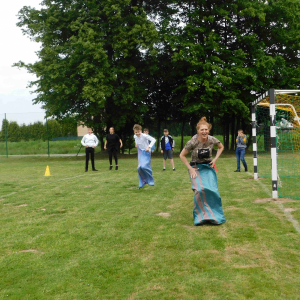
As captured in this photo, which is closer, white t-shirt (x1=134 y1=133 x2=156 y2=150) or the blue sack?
the blue sack

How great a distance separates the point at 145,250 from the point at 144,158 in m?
5.85

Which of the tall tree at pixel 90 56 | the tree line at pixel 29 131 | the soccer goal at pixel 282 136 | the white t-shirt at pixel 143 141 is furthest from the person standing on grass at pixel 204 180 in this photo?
the tree line at pixel 29 131

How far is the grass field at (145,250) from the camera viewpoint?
383cm

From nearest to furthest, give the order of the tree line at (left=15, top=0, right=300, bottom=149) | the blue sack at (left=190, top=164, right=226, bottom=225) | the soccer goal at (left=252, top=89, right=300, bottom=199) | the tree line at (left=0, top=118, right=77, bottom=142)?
the blue sack at (left=190, top=164, right=226, bottom=225), the soccer goal at (left=252, top=89, right=300, bottom=199), the tree line at (left=15, top=0, right=300, bottom=149), the tree line at (left=0, top=118, right=77, bottom=142)

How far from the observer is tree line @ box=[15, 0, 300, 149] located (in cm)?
2492

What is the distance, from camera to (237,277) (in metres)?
4.04

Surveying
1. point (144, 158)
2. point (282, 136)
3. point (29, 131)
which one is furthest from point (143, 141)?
point (29, 131)

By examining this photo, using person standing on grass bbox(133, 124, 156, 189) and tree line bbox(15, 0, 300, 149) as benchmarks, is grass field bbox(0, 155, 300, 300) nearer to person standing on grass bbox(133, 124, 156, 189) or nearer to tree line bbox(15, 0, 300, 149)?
person standing on grass bbox(133, 124, 156, 189)

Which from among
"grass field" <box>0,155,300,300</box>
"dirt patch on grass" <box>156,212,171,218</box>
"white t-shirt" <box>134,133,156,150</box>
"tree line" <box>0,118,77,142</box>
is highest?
"tree line" <box>0,118,77,142</box>

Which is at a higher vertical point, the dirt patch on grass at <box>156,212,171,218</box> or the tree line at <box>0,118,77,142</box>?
the tree line at <box>0,118,77,142</box>

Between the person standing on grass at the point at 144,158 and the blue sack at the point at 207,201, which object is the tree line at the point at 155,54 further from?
the blue sack at the point at 207,201

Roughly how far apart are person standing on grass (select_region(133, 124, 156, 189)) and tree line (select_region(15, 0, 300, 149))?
1325cm

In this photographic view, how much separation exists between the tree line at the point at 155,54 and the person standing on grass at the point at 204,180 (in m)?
17.7

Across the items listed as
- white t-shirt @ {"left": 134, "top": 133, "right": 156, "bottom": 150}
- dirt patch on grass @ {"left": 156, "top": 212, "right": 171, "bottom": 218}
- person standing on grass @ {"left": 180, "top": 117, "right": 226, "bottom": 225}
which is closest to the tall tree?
white t-shirt @ {"left": 134, "top": 133, "right": 156, "bottom": 150}
